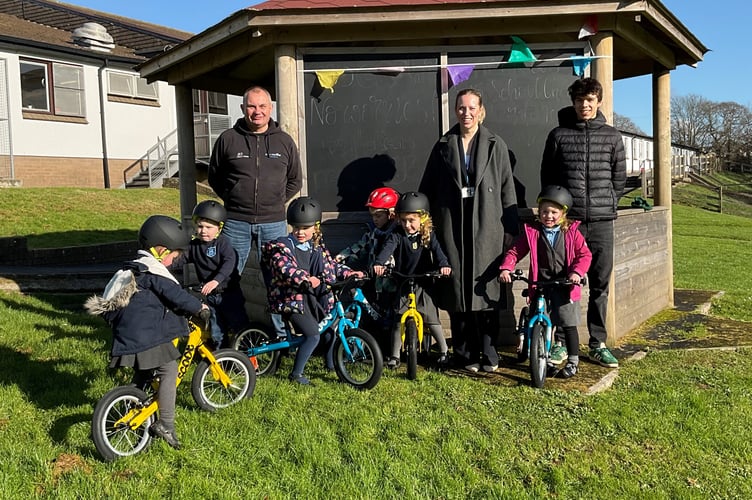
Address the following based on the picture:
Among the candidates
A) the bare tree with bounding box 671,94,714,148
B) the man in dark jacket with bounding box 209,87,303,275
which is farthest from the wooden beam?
the bare tree with bounding box 671,94,714,148

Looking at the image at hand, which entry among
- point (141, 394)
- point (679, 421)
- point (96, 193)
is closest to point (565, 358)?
point (679, 421)

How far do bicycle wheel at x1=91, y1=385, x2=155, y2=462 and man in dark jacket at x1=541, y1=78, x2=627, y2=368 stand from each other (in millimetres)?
3574

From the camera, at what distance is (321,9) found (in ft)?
19.1

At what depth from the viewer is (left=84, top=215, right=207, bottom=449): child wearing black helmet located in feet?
12.4

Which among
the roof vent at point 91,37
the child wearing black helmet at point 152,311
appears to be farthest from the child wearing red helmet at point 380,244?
the roof vent at point 91,37

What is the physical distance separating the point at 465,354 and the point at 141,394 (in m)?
2.63

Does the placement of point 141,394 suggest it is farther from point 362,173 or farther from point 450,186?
point 362,173

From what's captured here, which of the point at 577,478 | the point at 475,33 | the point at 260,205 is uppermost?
the point at 475,33

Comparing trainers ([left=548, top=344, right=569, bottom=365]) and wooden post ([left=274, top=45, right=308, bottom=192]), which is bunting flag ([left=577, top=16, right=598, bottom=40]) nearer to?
wooden post ([left=274, top=45, right=308, bottom=192])

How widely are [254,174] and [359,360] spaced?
1.70 m

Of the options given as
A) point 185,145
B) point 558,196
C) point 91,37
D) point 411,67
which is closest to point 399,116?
point 411,67

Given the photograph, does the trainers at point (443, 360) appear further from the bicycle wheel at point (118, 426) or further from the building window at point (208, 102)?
the building window at point (208, 102)

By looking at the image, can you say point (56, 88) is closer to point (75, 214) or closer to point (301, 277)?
point (75, 214)

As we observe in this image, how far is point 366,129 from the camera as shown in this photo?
6465 mm
